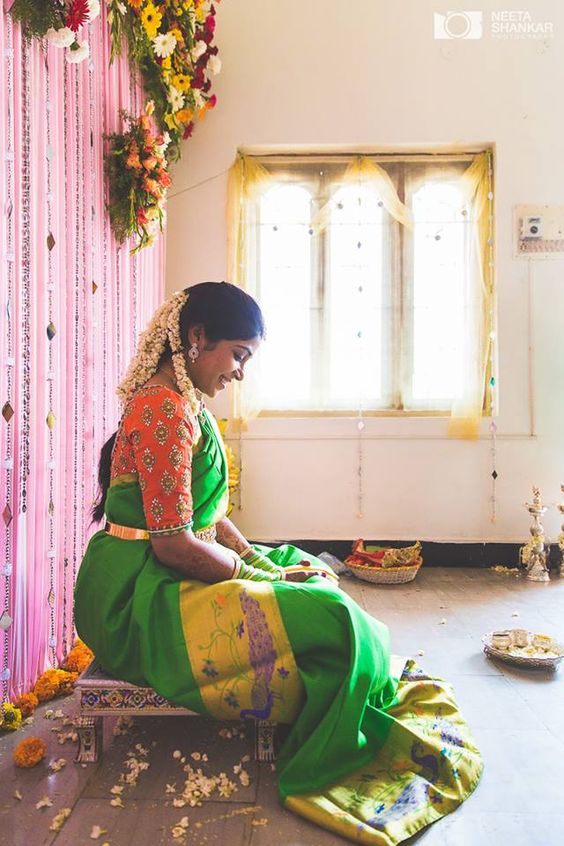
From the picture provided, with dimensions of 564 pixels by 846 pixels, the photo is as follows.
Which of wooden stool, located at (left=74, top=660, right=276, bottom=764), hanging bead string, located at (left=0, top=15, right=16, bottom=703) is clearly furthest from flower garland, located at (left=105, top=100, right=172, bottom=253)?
wooden stool, located at (left=74, top=660, right=276, bottom=764)

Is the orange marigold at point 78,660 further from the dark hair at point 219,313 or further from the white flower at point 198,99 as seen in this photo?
the white flower at point 198,99

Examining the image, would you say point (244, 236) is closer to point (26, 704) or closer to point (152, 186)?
point (152, 186)

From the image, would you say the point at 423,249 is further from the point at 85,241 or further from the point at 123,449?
the point at 123,449

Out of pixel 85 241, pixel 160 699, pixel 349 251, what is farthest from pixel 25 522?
→ pixel 349 251

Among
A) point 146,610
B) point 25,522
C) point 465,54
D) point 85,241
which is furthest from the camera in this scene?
point 465,54

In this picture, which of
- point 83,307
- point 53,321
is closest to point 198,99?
point 83,307

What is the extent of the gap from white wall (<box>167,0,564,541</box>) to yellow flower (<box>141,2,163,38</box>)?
0.97 m

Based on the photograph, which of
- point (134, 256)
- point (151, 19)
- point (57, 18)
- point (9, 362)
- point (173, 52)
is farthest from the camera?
point (173, 52)

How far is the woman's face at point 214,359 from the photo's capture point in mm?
1906

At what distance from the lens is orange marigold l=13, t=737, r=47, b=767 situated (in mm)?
1767

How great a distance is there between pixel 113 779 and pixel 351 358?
2994 millimetres

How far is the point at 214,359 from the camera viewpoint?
1.92 m

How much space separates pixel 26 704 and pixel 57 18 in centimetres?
209

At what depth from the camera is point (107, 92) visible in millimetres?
2947
